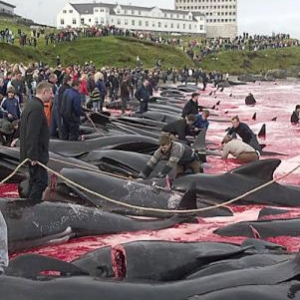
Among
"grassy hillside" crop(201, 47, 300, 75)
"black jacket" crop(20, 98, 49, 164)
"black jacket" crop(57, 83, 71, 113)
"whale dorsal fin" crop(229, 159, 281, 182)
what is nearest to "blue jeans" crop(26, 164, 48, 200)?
"black jacket" crop(20, 98, 49, 164)

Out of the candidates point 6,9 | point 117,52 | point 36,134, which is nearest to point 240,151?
point 36,134

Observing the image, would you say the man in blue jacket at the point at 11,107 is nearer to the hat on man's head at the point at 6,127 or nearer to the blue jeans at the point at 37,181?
the hat on man's head at the point at 6,127

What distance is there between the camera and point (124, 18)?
168250 mm

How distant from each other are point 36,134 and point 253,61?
105424 millimetres

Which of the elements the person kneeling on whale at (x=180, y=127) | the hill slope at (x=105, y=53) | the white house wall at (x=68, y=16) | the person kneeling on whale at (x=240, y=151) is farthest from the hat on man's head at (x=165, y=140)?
the white house wall at (x=68, y=16)

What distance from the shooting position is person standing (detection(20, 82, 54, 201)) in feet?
38.6

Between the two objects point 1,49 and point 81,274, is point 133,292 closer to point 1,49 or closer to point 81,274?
point 81,274

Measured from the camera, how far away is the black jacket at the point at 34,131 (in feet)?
38.6

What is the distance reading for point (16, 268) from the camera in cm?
687

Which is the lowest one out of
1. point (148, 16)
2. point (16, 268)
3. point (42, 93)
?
point (16, 268)

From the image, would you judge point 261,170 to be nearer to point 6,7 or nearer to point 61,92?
point 61,92

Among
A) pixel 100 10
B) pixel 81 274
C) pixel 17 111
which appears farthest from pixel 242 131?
pixel 100 10

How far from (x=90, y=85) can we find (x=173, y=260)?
26.9 meters

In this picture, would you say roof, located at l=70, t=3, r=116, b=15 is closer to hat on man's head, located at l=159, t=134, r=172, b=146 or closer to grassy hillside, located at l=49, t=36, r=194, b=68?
grassy hillside, located at l=49, t=36, r=194, b=68
